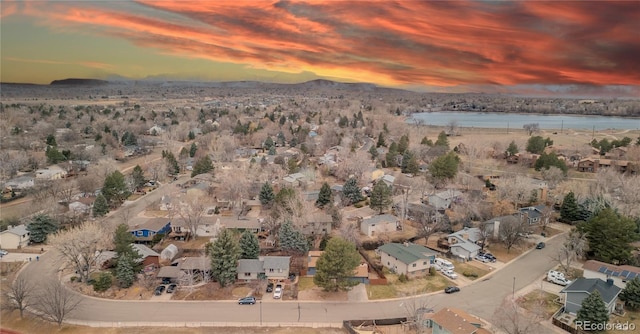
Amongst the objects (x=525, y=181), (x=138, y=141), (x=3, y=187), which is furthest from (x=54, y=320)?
(x=138, y=141)

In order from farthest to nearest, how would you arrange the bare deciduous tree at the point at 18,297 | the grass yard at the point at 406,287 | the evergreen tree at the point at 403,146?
the evergreen tree at the point at 403,146 → the grass yard at the point at 406,287 → the bare deciduous tree at the point at 18,297

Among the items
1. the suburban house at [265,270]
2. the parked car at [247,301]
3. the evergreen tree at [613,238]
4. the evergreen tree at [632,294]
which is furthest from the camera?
the evergreen tree at [613,238]

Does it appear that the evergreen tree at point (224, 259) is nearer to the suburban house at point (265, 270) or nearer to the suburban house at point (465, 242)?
the suburban house at point (265, 270)

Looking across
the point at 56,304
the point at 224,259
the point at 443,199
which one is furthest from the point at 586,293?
the point at 56,304

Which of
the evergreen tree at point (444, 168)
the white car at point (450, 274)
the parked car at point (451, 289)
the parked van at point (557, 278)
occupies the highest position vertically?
the evergreen tree at point (444, 168)

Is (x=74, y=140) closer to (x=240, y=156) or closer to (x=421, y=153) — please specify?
(x=240, y=156)

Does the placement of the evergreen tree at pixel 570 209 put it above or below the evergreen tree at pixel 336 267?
above

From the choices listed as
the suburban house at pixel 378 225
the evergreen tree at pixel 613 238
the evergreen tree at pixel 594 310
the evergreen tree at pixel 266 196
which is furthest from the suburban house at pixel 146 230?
the evergreen tree at pixel 613 238
